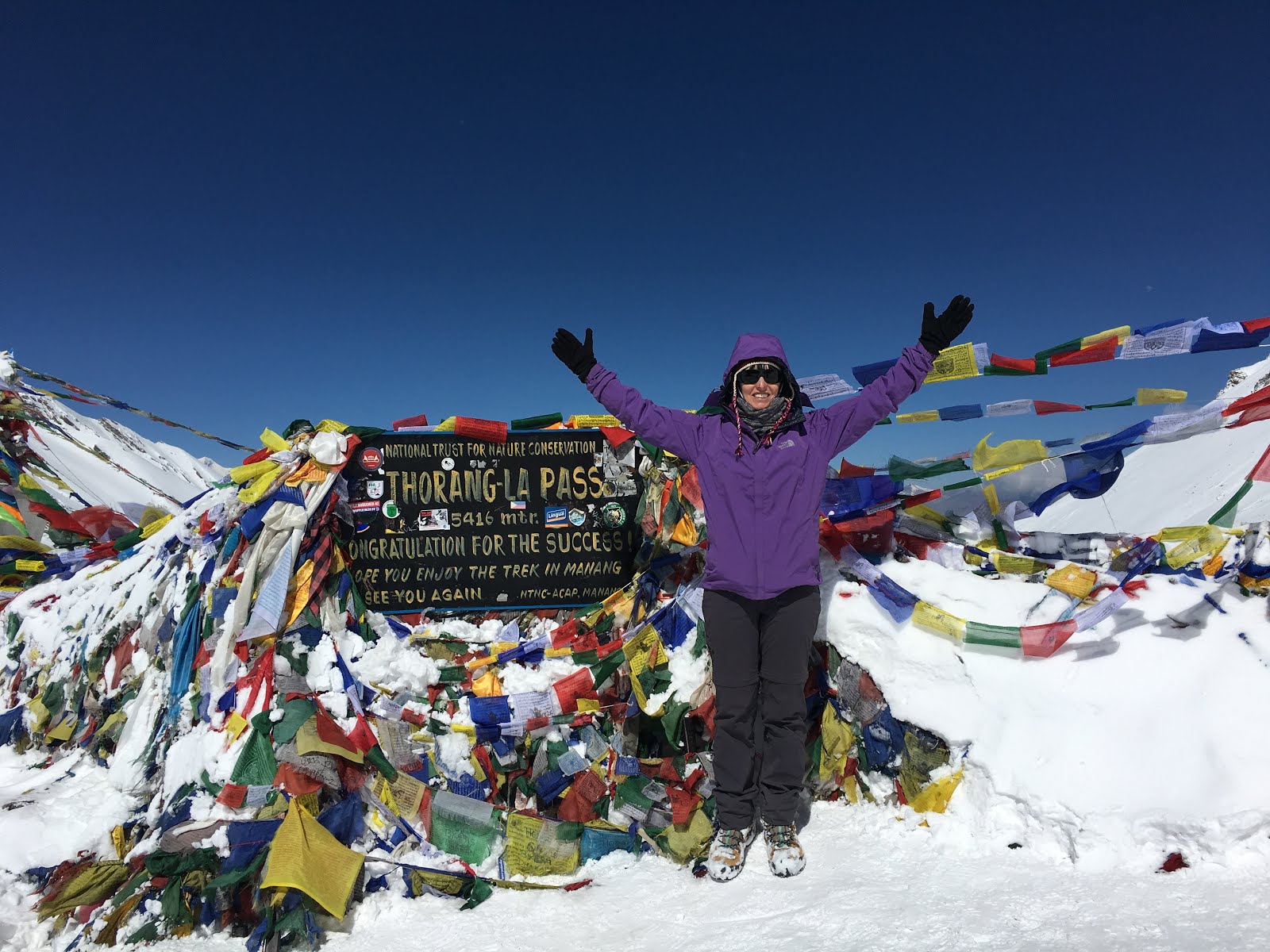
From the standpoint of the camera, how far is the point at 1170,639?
298 centimetres

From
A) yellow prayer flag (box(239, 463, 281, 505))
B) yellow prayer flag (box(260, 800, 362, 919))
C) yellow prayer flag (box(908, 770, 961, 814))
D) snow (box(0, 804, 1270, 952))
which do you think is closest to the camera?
snow (box(0, 804, 1270, 952))

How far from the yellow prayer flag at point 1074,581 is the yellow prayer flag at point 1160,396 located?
94cm

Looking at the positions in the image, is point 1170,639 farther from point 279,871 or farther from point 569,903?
point 279,871

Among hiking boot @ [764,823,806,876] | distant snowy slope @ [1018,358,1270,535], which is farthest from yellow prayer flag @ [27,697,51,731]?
distant snowy slope @ [1018,358,1270,535]

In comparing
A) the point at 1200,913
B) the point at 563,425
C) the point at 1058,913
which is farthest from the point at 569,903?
the point at 563,425

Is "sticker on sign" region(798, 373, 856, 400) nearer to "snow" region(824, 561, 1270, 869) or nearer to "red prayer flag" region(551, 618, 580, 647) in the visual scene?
"snow" region(824, 561, 1270, 869)

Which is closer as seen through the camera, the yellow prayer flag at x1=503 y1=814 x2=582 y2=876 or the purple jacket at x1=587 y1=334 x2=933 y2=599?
the purple jacket at x1=587 y1=334 x2=933 y2=599

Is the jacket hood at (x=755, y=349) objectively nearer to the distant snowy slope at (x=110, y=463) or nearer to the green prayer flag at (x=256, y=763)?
the green prayer flag at (x=256, y=763)

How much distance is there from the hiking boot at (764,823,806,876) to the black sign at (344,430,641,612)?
179 cm

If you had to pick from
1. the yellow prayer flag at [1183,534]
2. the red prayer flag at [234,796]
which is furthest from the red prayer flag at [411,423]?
the yellow prayer flag at [1183,534]

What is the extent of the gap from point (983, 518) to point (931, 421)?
0.66 meters

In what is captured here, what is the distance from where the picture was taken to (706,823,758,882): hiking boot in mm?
2946

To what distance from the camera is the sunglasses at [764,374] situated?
10.8ft

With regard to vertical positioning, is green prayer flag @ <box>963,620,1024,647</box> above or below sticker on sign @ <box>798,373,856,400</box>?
below
